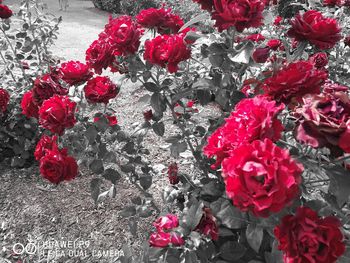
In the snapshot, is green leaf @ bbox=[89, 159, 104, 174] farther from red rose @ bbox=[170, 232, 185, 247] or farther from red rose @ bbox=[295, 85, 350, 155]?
red rose @ bbox=[295, 85, 350, 155]

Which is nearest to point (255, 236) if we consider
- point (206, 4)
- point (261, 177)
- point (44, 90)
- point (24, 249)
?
point (261, 177)

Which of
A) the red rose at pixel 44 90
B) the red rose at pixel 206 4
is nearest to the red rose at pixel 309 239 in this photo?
the red rose at pixel 206 4

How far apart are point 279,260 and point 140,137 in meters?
0.85

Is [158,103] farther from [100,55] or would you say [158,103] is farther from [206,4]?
[206,4]

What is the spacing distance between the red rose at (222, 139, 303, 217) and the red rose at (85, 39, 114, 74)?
0.77 m

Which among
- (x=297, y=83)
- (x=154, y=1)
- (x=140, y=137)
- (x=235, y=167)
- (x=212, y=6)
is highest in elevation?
(x=212, y=6)

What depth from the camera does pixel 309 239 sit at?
0.71 m

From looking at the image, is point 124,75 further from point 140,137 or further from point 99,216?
point 99,216

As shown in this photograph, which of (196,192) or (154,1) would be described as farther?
(154,1)

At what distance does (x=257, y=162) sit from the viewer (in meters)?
0.65

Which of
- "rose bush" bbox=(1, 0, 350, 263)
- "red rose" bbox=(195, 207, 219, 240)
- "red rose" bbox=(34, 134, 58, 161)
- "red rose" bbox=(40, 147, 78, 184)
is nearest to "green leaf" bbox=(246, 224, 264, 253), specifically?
"rose bush" bbox=(1, 0, 350, 263)

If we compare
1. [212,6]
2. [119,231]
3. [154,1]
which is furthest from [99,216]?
[154,1]

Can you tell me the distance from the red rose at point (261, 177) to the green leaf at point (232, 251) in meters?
0.48

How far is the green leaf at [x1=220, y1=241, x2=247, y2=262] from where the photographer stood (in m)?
1.09
